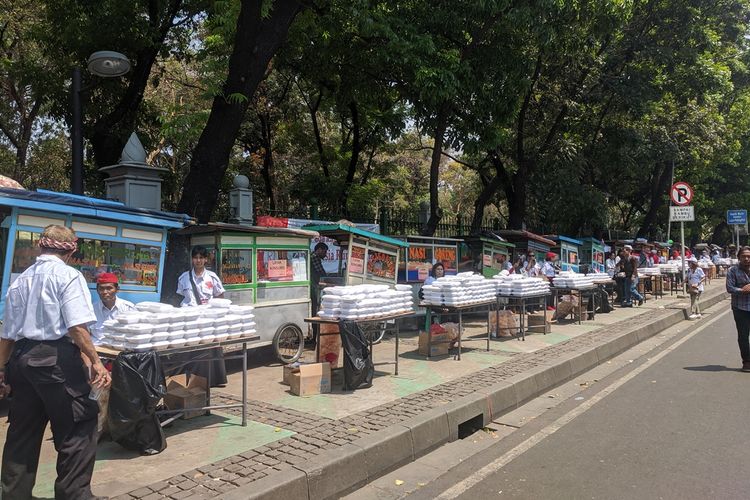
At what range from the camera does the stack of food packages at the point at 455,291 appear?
311 inches

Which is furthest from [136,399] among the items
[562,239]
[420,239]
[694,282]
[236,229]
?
[562,239]

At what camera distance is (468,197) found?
3878 cm

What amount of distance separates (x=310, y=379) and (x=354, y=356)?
54 cm

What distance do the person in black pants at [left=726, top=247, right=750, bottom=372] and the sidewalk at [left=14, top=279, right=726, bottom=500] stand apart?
203 cm

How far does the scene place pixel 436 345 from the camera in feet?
26.6

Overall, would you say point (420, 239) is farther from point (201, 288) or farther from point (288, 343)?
point (201, 288)

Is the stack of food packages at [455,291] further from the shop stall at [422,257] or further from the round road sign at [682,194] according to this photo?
the round road sign at [682,194]

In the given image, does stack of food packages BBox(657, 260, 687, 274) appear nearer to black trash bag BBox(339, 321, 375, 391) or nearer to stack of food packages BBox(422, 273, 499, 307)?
stack of food packages BBox(422, 273, 499, 307)

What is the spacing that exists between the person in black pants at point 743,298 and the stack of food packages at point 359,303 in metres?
4.96

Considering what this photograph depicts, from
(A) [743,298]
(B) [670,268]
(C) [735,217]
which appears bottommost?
(A) [743,298]

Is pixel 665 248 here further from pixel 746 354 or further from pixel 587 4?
pixel 746 354

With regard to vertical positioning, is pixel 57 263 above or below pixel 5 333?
above

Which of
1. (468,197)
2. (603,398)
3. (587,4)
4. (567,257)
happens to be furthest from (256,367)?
(468,197)

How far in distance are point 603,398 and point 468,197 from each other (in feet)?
108
